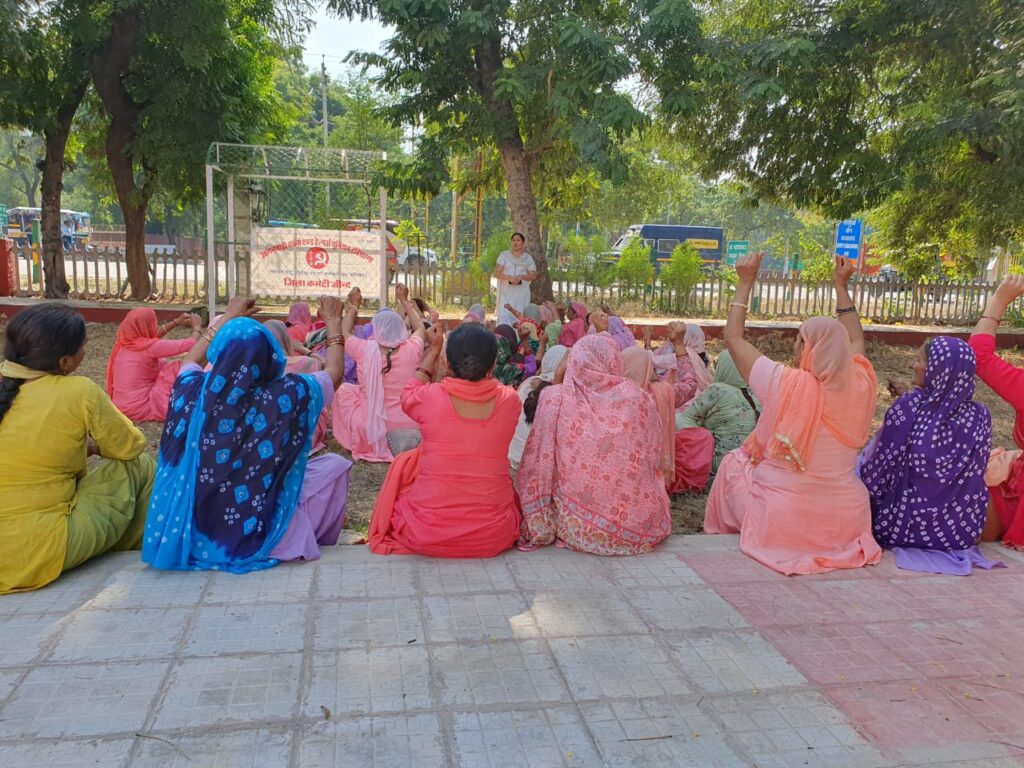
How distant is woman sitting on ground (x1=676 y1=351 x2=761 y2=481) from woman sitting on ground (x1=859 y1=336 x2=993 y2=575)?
133cm

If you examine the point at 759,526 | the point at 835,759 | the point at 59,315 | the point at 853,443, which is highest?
the point at 59,315

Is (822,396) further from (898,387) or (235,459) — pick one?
(235,459)

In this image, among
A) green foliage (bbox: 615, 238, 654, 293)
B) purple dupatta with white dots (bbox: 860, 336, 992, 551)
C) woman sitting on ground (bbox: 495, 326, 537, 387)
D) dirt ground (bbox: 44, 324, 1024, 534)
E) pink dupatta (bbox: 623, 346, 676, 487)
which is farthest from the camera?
green foliage (bbox: 615, 238, 654, 293)

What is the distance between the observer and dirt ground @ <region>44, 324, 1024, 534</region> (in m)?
4.86

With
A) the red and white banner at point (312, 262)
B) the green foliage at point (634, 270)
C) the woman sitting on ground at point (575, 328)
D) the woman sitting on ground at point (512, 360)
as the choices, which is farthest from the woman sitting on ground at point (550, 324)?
the green foliage at point (634, 270)

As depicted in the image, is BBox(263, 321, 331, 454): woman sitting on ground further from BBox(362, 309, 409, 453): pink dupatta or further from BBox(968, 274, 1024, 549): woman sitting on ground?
BBox(968, 274, 1024, 549): woman sitting on ground

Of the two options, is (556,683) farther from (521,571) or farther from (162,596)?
(162,596)

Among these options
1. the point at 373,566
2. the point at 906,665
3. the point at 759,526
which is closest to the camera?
the point at 906,665

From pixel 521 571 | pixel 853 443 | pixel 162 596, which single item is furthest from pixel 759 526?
pixel 162 596

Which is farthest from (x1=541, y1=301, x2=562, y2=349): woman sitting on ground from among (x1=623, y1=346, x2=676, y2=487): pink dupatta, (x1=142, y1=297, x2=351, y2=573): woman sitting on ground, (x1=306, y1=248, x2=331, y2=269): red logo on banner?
(x1=142, y1=297, x2=351, y2=573): woman sitting on ground

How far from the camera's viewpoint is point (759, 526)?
12.5ft

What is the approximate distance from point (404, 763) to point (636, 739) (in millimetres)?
679

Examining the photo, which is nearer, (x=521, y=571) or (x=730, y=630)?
(x=730, y=630)

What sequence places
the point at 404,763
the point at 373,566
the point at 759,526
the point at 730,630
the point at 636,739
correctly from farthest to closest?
the point at 759,526 < the point at 373,566 < the point at 730,630 < the point at 636,739 < the point at 404,763
